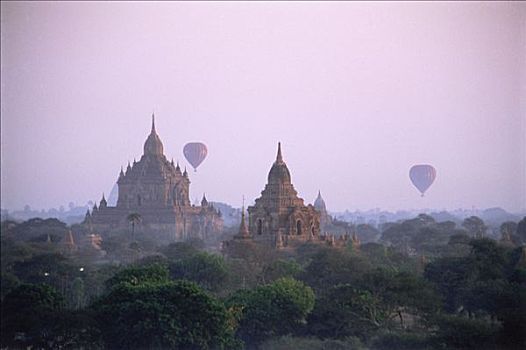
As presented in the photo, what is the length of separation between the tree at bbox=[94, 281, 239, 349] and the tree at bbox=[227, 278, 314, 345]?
3.50 feet

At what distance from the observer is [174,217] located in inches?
2542

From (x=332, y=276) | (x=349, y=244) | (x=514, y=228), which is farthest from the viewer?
(x=349, y=244)

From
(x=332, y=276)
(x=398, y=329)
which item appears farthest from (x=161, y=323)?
(x=332, y=276)

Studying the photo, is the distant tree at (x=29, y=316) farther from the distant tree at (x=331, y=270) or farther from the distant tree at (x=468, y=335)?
the distant tree at (x=331, y=270)

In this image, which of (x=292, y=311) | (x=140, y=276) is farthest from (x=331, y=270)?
(x=292, y=311)

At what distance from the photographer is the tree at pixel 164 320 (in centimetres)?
2030

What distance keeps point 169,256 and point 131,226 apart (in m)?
19.7

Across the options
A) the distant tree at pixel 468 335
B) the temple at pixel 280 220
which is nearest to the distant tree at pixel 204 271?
the temple at pixel 280 220

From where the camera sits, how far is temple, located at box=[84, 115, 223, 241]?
64125 mm

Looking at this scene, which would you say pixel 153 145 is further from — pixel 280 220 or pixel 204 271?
pixel 204 271

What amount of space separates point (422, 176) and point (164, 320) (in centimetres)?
4762

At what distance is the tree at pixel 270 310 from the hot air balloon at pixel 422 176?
35.2m

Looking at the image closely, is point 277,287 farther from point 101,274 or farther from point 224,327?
point 101,274

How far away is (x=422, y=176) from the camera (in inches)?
2589
